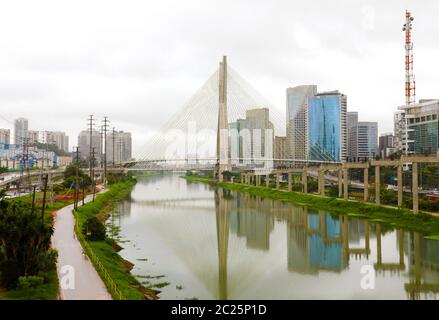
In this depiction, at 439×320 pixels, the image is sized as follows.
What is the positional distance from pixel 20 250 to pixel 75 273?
1.02 m

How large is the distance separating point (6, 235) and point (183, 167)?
27900 millimetres

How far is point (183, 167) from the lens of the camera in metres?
34.8

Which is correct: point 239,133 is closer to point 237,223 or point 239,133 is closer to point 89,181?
point 89,181

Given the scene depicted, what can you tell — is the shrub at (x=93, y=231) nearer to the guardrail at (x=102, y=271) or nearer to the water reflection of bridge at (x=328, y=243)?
the guardrail at (x=102, y=271)

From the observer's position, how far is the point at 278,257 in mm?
10477

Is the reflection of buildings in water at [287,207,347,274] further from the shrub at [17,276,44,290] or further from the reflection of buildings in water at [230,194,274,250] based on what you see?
the shrub at [17,276,44,290]

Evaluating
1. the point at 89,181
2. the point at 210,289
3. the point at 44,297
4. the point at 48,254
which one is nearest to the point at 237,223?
the point at 210,289

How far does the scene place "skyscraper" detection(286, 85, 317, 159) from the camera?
137 ft

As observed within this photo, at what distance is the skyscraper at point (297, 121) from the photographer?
137 feet

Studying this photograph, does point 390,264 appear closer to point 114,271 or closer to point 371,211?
point 114,271

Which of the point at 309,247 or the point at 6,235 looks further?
the point at 309,247

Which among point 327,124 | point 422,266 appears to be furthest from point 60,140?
point 422,266

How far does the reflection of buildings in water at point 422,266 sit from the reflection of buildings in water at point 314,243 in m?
1.59

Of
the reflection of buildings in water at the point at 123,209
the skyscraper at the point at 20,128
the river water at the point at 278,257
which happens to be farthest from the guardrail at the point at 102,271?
the skyscraper at the point at 20,128
